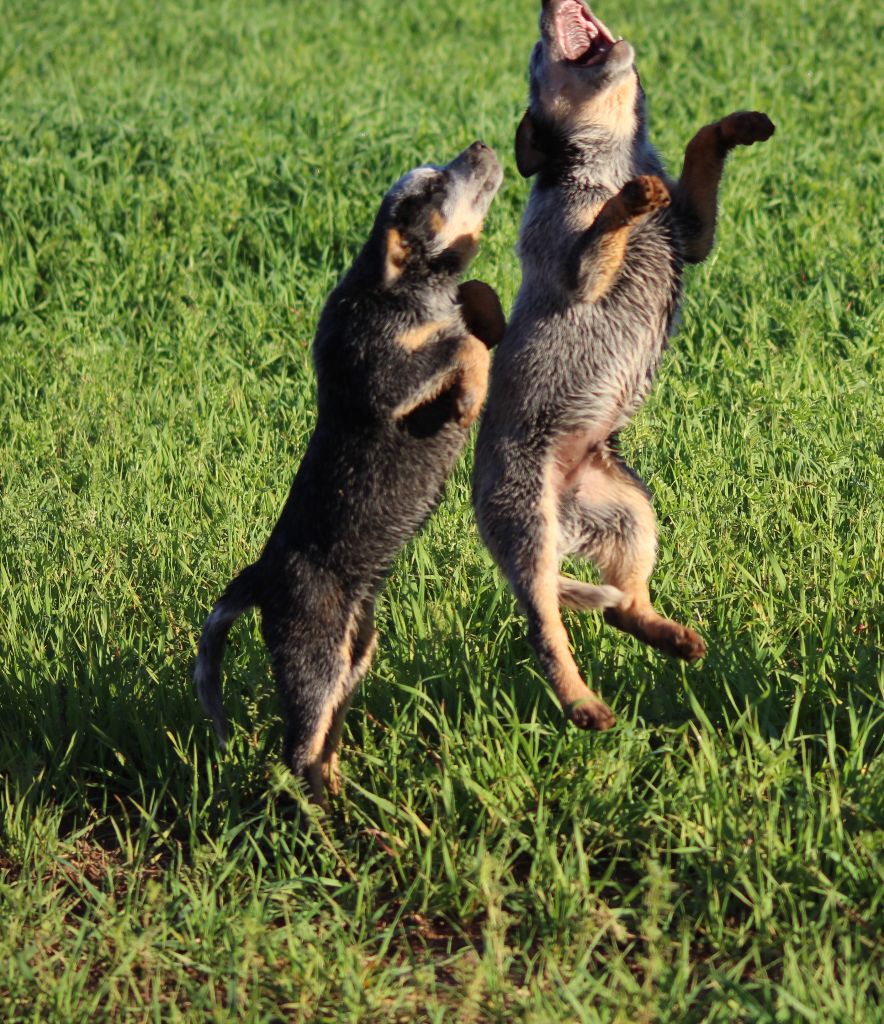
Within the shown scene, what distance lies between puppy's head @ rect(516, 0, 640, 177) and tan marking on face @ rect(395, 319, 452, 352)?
0.57 m

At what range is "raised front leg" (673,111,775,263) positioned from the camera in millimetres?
3715

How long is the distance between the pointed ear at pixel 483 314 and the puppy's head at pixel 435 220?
0.15m

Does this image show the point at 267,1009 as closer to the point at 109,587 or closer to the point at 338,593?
the point at 338,593

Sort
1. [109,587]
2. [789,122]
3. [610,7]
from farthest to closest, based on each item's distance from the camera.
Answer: [610,7], [789,122], [109,587]

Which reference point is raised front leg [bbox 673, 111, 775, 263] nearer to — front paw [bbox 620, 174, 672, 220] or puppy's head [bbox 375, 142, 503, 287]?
front paw [bbox 620, 174, 672, 220]

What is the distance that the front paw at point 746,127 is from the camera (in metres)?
3.69

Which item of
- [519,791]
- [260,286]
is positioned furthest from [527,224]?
[260,286]

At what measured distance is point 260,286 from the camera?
816 cm

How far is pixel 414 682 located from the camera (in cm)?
436

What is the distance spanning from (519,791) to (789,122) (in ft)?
25.3

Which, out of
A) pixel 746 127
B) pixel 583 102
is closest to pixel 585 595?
pixel 746 127

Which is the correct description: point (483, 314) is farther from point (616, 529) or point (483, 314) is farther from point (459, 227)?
point (616, 529)

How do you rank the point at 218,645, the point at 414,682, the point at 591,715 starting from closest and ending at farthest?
1. the point at 591,715
2. the point at 218,645
3. the point at 414,682

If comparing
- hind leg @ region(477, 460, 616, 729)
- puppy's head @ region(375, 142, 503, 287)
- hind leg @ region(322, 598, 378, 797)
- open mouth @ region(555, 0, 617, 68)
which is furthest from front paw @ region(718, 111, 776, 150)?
hind leg @ region(322, 598, 378, 797)
